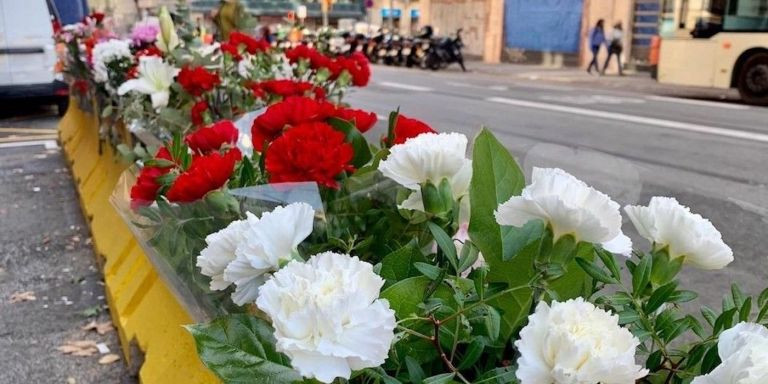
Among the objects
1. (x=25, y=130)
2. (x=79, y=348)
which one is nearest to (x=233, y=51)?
(x=79, y=348)

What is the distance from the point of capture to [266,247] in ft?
3.44

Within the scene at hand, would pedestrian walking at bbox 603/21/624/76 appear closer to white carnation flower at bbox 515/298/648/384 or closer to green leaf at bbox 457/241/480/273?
green leaf at bbox 457/241/480/273

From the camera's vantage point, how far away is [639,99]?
13.8 meters

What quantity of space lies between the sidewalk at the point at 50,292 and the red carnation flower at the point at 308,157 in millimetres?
2165

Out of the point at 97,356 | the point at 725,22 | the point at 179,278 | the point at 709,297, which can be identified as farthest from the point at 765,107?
the point at 179,278

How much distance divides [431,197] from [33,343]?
2.99 meters

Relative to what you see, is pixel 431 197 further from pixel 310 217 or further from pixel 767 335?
pixel 767 335

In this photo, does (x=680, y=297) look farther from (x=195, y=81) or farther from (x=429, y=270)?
(x=195, y=81)

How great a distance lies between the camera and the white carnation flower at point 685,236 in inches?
42.0

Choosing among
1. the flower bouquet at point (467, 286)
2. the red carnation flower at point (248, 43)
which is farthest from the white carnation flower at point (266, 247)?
the red carnation flower at point (248, 43)

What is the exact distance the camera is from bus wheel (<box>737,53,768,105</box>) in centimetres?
1269

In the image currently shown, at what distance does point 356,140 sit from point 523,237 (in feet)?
1.88

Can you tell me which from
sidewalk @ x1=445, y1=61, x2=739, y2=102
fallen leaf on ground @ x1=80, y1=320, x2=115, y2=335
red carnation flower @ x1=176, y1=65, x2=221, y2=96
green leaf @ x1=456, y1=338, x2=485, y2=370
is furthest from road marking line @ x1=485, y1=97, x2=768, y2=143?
green leaf @ x1=456, y1=338, x2=485, y2=370

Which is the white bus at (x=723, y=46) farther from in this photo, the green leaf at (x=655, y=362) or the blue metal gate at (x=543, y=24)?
the green leaf at (x=655, y=362)
